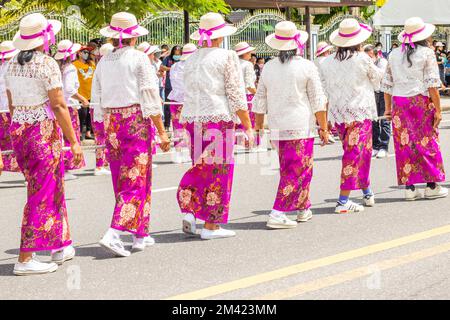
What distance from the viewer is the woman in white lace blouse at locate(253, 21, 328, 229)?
8953mm

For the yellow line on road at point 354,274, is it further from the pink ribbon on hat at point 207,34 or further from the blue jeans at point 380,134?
the blue jeans at point 380,134

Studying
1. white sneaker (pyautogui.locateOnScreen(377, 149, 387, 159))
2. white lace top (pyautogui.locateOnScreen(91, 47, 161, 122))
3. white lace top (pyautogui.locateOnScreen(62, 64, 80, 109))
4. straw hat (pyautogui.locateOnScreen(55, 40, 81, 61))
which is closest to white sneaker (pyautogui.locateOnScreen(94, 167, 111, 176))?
white lace top (pyautogui.locateOnScreen(62, 64, 80, 109))

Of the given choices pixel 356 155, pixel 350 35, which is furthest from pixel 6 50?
pixel 356 155

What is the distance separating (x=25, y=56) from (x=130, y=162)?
123 centimetres

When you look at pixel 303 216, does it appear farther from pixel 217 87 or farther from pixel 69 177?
pixel 69 177

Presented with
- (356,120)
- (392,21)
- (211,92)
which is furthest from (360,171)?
(392,21)

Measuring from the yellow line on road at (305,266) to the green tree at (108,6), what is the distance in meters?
12.6

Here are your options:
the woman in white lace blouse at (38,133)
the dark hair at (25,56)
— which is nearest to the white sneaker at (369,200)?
the woman in white lace blouse at (38,133)

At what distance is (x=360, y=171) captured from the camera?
10000 millimetres

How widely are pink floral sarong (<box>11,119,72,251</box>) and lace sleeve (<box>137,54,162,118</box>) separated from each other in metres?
0.79

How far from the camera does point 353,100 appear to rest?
988cm
